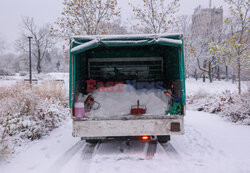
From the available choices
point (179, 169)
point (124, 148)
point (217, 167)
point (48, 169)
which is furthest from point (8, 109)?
point (217, 167)

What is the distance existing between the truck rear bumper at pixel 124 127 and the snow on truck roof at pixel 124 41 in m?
1.56

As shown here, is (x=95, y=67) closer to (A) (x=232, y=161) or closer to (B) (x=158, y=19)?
(A) (x=232, y=161)

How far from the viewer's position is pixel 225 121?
6910 millimetres

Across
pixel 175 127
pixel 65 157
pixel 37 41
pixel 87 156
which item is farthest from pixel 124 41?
pixel 37 41

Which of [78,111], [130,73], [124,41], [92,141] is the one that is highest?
[124,41]

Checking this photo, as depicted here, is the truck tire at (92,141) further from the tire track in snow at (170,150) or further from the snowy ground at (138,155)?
the tire track in snow at (170,150)

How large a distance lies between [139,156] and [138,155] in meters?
0.06

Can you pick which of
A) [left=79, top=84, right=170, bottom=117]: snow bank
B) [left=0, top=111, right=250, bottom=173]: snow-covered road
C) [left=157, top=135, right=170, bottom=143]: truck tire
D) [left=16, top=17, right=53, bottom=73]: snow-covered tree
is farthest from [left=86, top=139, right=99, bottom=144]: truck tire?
[left=16, top=17, right=53, bottom=73]: snow-covered tree

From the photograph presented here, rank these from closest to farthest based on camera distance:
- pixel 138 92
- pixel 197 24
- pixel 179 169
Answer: pixel 179 169 < pixel 138 92 < pixel 197 24

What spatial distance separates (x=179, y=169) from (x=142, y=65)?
3415 mm

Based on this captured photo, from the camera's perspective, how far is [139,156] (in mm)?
4031

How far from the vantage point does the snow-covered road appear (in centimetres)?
349

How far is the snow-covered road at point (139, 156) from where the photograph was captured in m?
3.49

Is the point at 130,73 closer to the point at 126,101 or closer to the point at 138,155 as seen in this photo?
the point at 126,101
